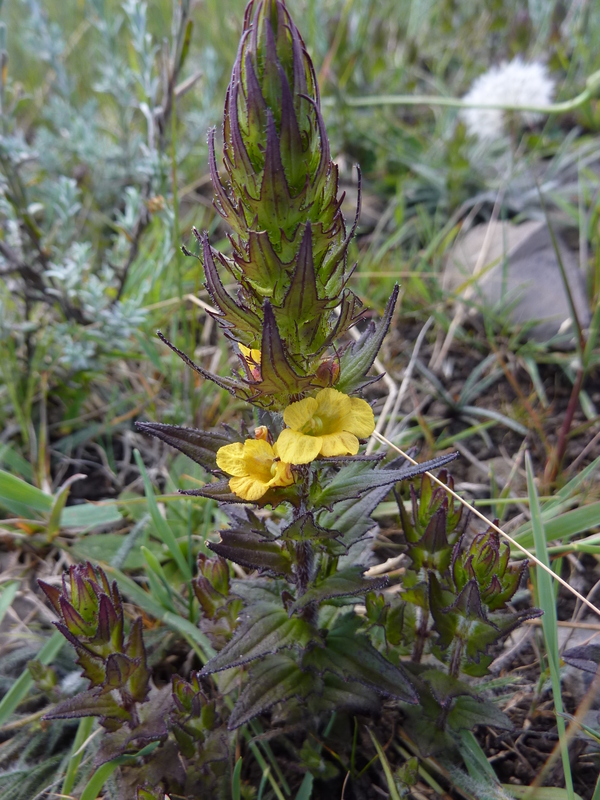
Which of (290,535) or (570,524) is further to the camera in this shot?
(570,524)

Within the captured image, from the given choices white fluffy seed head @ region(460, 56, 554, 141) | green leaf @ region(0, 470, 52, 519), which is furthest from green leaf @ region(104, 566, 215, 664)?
white fluffy seed head @ region(460, 56, 554, 141)

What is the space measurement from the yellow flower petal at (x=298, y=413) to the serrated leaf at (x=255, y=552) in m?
0.34

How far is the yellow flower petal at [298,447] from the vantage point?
3.83ft

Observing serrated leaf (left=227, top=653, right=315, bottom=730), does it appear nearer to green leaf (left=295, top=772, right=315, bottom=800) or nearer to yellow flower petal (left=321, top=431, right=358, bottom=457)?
green leaf (left=295, top=772, right=315, bottom=800)

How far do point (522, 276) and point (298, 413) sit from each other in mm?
2457

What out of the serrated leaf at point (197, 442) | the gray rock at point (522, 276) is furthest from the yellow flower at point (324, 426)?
the gray rock at point (522, 276)

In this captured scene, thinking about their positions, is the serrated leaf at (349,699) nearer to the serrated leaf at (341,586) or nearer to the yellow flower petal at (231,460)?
the serrated leaf at (341,586)

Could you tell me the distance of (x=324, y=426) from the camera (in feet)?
4.29

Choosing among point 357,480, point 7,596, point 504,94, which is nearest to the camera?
point 357,480

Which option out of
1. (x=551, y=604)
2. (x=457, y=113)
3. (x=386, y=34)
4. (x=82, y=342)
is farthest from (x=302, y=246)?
(x=386, y=34)

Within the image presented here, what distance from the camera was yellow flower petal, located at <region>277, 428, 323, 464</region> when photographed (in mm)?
1167

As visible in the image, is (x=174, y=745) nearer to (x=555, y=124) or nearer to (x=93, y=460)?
(x=93, y=460)

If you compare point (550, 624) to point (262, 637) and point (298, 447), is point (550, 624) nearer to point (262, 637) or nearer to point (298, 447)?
point (262, 637)

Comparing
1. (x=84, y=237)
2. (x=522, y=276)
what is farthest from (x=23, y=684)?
(x=522, y=276)
